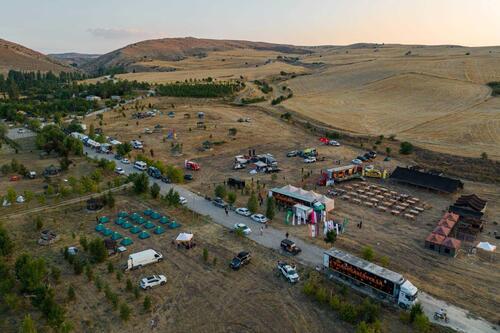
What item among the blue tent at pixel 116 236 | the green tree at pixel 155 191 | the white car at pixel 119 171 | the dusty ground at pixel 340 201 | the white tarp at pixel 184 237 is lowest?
the dusty ground at pixel 340 201

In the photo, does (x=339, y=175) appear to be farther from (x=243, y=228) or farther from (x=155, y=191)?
(x=155, y=191)

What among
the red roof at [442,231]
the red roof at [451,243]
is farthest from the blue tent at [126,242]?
the red roof at [442,231]

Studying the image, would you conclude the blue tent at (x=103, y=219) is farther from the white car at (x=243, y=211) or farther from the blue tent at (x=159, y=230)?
the white car at (x=243, y=211)

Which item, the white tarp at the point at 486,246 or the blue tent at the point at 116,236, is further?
the blue tent at the point at 116,236

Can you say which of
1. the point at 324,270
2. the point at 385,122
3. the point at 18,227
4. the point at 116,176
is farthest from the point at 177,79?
the point at 324,270

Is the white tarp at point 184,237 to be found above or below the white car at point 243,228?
above

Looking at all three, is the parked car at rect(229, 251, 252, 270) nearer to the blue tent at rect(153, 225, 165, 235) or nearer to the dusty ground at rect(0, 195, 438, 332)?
the dusty ground at rect(0, 195, 438, 332)

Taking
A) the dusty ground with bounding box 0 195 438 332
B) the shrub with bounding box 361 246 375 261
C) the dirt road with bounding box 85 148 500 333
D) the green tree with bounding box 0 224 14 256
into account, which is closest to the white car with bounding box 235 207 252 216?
the dirt road with bounding box 85 148 500 333
